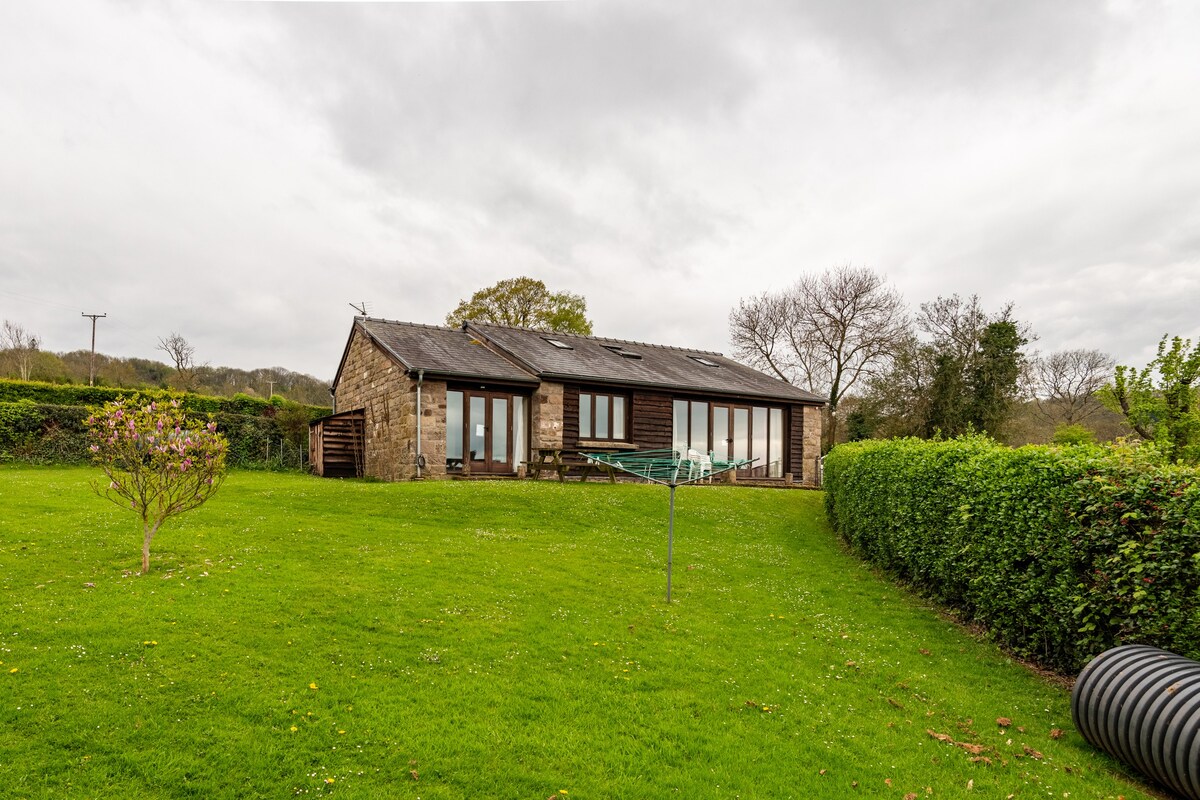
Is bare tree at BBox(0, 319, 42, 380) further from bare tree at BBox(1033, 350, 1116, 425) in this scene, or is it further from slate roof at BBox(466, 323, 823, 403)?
bare tree at BBox(1033, 350, 1116, 425)

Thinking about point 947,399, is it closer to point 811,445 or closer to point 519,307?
point 811,445

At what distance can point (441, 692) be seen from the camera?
200 inches

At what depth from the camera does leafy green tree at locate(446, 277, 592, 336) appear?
39781 millimetres

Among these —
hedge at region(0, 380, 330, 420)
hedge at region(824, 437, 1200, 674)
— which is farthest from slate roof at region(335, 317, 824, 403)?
hedge at region(824, 437, 1200, 674)

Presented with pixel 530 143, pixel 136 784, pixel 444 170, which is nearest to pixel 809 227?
pixel 530 143

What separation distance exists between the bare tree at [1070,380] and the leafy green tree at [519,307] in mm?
29596

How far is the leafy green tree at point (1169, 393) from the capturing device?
1314cm

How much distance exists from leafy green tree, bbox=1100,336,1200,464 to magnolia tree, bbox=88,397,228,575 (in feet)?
55.4

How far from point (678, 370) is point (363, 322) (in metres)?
11.7

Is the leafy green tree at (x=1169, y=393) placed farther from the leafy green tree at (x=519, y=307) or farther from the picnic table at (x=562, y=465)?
the leafy green tree at (x=519, y=307)

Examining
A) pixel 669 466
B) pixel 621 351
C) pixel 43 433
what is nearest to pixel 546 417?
pixel 621 351

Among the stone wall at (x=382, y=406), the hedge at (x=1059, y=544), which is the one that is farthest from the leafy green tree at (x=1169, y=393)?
the stone wall at (x=382, y=406)

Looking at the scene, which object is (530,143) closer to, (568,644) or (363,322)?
(363,322)

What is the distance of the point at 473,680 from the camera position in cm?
534
